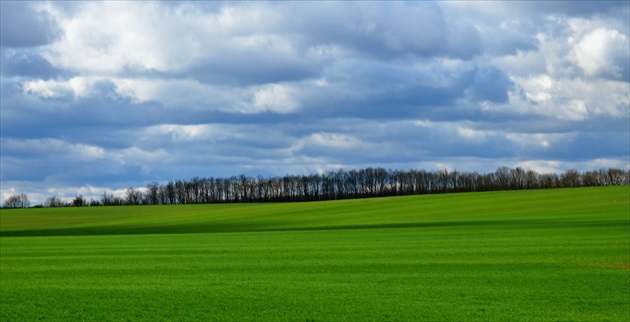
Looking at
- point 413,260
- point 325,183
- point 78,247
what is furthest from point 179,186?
point 413,260

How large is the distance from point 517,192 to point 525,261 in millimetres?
66199

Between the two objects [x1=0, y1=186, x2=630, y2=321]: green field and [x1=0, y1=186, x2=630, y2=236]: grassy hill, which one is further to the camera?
[x1=0, y1=186, x2=630, y2=236]: grassy hill

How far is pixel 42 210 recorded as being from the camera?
397 feet

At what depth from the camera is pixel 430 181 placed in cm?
14338

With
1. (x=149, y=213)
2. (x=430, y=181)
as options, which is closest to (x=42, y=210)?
(x=149, y=213)

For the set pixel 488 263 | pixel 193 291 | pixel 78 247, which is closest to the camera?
pixel 193 291

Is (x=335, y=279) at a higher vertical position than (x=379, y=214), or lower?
lower

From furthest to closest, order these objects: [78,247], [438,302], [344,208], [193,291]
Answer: [344,208] < [78,247] < [193,291] < [438,302]

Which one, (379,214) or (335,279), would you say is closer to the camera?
(335,279)

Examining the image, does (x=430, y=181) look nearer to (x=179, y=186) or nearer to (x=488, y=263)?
(x=179, y=186)

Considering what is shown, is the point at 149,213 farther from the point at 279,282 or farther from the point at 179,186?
the point at 279,282

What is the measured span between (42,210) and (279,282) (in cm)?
10782

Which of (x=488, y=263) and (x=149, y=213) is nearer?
(x=488, y=263)

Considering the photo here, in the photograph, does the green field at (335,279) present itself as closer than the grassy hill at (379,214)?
Yes
